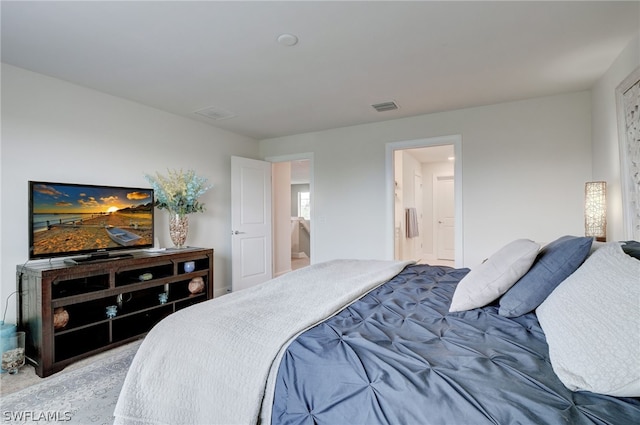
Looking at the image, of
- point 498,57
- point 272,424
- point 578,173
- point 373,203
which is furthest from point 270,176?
point 272,424

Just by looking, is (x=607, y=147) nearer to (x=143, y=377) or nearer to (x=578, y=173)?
(x=578, y=173)

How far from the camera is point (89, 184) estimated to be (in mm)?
3066

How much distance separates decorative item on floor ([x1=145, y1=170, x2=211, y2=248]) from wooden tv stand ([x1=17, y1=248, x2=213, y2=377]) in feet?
0.85

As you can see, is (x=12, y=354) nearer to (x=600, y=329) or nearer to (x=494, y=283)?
(x=494, y=283)

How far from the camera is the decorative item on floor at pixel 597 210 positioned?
275cm

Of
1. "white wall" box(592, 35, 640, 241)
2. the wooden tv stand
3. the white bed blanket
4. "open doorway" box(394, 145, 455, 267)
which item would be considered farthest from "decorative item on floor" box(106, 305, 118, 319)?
"open doorway" box(394, 145, 455, 267)

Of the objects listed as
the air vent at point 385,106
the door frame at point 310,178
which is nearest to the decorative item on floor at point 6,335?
the door frame at point 310,178

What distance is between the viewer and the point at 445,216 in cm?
742

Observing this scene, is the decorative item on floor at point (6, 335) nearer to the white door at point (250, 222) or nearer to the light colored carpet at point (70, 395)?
the light colored carpet at point (70, 395)

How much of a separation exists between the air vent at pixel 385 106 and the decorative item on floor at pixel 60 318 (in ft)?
11.8

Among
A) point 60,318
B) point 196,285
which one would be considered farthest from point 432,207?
point 60,318

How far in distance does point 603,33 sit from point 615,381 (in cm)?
260

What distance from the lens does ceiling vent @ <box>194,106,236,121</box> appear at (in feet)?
12.2

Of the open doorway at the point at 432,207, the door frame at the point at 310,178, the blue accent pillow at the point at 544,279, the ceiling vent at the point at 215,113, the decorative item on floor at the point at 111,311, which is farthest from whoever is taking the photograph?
the open doorway at the point at 432,207
